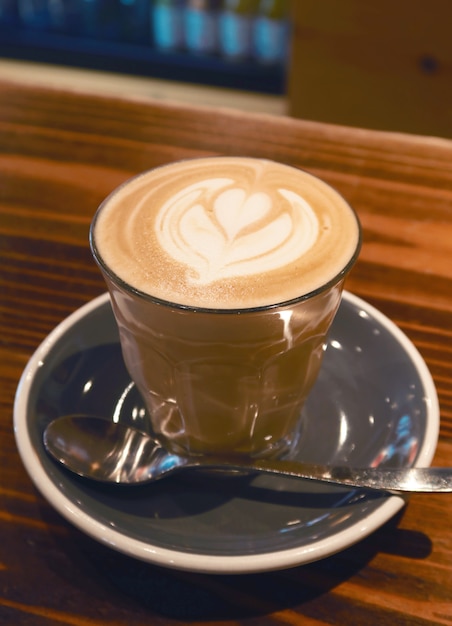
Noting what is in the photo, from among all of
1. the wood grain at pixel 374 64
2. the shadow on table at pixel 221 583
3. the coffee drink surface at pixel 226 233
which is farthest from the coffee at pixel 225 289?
the wood grain at pixel 374 64

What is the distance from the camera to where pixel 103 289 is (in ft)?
2.57

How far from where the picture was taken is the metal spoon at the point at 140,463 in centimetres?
50

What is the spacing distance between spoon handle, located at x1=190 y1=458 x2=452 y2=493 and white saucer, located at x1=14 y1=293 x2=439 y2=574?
0.6 inches

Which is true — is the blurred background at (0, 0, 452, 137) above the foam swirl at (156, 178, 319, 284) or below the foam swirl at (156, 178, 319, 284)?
below

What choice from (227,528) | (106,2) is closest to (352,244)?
(227,528)

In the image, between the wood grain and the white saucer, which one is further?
the wood grain

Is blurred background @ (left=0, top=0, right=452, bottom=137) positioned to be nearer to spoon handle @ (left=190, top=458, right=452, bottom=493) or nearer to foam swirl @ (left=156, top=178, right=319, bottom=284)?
→ foam swirl @ (left=156, top=178, right=319, bottom=284)

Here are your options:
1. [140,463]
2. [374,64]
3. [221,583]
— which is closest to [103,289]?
[140,463]

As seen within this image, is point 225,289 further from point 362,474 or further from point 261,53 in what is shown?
point 261,53

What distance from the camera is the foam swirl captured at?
50 cm

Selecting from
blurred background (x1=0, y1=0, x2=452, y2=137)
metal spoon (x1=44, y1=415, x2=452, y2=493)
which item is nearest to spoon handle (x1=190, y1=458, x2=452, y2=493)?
metal spoon (x1=44, y1=415, x2=452, y2=493)

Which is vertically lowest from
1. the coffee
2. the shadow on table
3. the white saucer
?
the shadow on table

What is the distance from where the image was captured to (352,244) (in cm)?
51

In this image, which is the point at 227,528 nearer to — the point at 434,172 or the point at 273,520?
the point at 273,520
